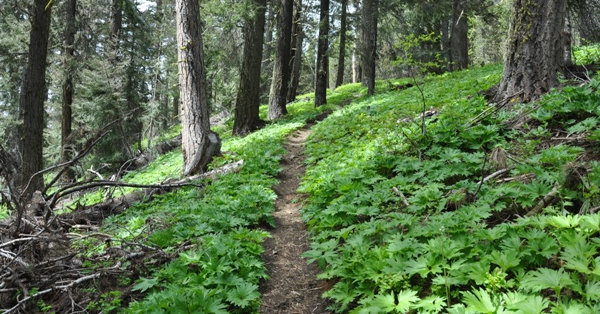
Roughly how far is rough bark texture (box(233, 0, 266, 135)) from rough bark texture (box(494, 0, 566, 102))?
806 centimetres

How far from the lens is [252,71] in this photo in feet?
41.1

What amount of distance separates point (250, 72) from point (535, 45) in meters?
8.51

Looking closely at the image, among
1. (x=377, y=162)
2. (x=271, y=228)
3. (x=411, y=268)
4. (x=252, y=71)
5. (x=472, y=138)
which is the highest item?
(x=252, y=71)

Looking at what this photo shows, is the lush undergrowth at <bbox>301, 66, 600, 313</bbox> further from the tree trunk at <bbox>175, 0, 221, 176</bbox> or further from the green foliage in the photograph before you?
the green foliage

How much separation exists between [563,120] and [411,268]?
3863 millimetres

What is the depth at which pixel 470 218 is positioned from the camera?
329cm

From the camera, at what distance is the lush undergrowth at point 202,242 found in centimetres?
313

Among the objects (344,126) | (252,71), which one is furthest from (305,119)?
(344,126)

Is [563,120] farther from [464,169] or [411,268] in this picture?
[411,268]

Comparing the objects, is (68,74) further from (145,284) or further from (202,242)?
(145,284)

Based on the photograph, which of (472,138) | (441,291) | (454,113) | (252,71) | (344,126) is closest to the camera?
(441,291)

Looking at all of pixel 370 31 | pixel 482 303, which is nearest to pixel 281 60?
pixel 370 31

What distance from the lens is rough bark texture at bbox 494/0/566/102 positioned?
6.09 meters

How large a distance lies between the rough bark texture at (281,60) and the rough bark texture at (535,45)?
9730 millimetres
